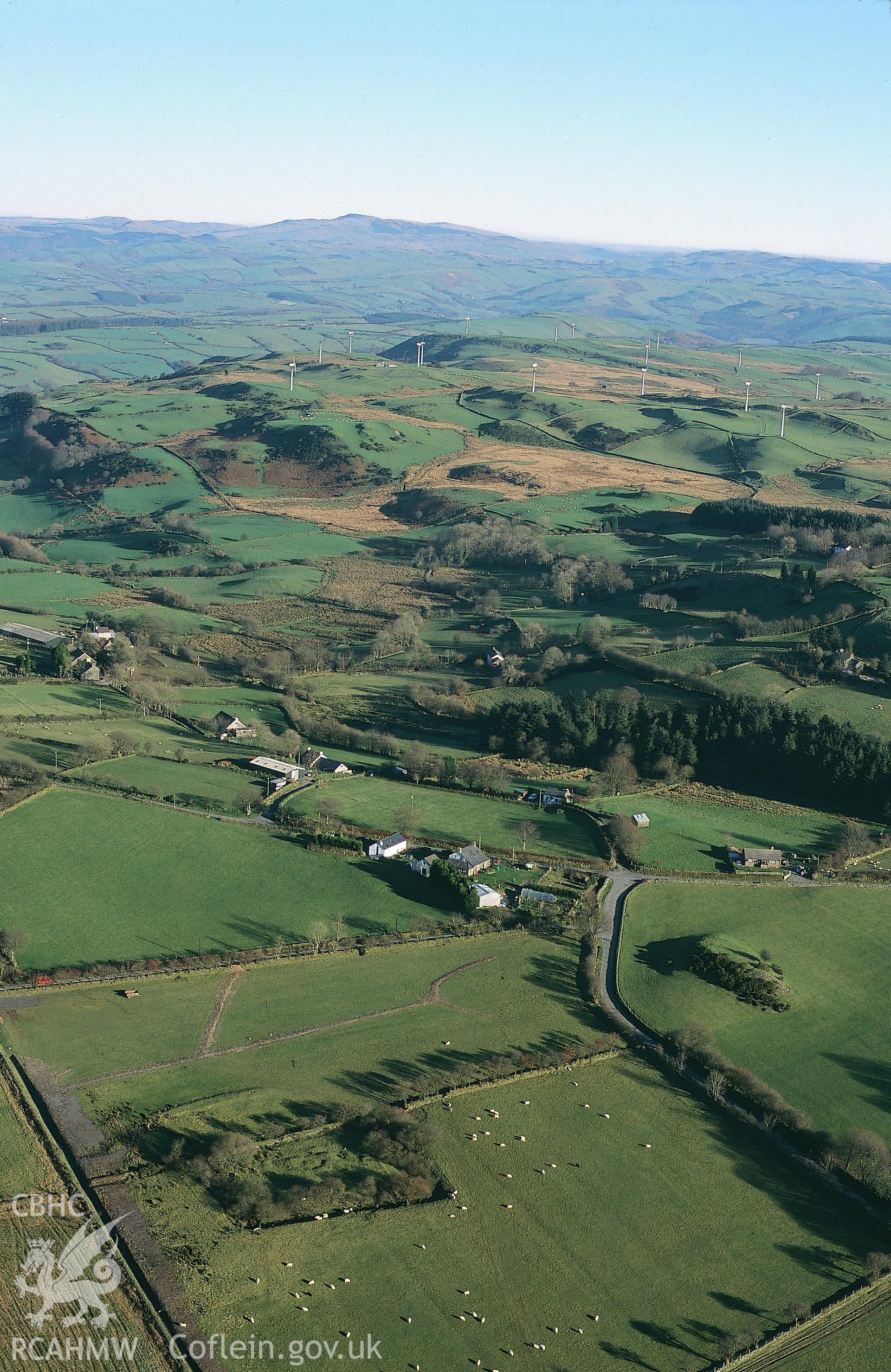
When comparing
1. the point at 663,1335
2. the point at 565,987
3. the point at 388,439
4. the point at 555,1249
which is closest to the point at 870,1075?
the point at 565,987

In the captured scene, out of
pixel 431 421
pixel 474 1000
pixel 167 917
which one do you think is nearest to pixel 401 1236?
pixel 474 1000

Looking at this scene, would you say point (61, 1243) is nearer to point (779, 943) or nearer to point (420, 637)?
point (779, 943)

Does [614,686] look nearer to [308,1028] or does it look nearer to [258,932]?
[258,932]

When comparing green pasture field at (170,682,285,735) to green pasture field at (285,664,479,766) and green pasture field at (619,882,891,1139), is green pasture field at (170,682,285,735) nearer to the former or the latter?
green pasture field at (285,664,479,766)

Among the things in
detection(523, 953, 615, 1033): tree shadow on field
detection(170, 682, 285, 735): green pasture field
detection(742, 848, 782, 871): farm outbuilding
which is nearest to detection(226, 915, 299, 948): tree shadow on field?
detection(523, 953, 615, 1033): tree shadow on field

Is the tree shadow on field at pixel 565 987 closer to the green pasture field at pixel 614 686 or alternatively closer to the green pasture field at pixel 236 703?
the green pasture field at pixel 236 703

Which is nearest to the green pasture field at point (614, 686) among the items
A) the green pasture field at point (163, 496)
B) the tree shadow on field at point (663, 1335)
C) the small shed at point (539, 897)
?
the small shed at point (539, 897)
